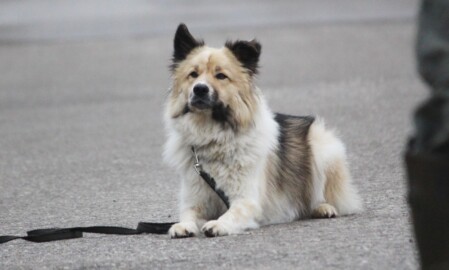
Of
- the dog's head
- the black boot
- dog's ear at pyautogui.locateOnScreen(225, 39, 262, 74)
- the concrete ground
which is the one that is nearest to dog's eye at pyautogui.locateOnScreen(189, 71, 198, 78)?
the dog's head

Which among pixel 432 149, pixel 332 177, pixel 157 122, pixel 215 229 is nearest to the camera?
pixel 432 149

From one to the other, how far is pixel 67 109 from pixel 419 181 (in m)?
12.1

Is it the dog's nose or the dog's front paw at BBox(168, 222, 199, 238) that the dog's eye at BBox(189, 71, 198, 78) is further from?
the dog's front paw at BBox(168, 222, 199, 238)

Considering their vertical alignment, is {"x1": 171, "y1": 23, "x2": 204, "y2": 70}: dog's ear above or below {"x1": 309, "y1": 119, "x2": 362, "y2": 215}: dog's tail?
above

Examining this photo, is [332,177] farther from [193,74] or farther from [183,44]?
[183,44]

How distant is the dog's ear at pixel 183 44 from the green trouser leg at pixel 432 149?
10.9 feet

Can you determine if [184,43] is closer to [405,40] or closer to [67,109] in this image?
[67,109]

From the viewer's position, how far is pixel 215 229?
7.89 meters

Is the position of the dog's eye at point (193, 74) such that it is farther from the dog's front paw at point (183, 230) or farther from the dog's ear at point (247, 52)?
the dog's front paw at point (183, 230)

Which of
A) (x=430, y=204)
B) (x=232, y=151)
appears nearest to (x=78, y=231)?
(x=232, y=151)

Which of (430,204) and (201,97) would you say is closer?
(430,204)

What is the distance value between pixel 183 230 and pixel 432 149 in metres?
3.04

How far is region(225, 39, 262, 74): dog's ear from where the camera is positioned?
8.36 meters

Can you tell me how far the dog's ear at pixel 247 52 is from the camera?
836 cm
